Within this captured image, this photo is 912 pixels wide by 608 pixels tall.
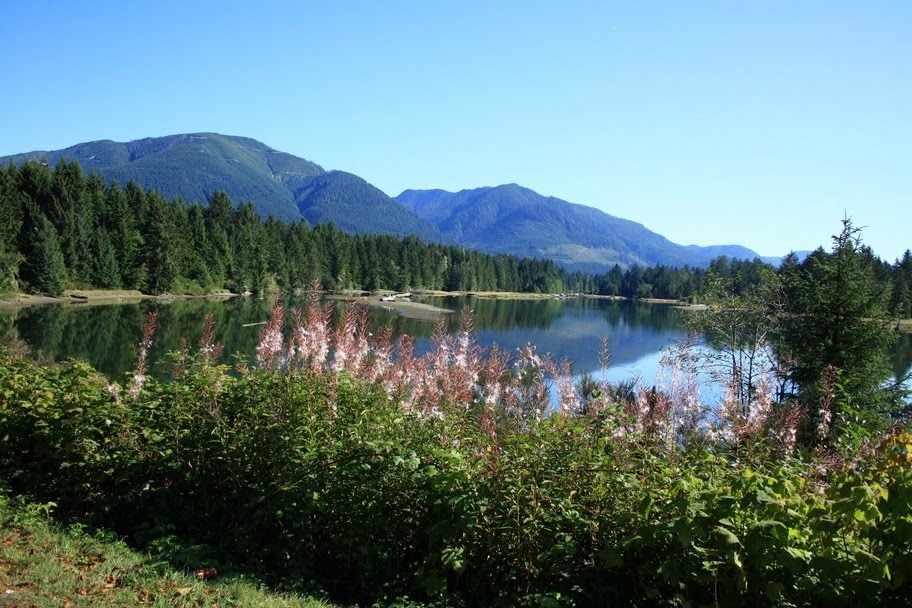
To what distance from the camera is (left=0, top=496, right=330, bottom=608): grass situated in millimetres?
4137

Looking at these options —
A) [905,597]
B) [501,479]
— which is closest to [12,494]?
[501,479]

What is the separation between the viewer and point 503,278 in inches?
6004

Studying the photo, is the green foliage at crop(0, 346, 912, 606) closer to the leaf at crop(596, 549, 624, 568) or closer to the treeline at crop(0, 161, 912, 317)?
the leaf at crop(596, 549, 624, 568)

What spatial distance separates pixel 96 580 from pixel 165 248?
74906 millimetres

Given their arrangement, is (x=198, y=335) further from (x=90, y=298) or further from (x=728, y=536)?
(x=728, y=536)

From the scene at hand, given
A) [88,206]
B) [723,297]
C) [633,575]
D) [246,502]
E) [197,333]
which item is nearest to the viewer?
[633,575]

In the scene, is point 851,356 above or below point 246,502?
above

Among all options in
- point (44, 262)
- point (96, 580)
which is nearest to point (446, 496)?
point (96, 580)

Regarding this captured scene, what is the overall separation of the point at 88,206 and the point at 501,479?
77.4 metres

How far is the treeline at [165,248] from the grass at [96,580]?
18124 mm

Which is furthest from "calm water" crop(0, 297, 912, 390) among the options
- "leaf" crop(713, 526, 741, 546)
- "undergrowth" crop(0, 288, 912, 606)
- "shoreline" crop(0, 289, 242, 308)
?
"leaf" crop(713, 526, 741, 546)

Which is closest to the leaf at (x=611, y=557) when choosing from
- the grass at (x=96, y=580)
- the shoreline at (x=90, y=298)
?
the grass at (x=96, y=580)

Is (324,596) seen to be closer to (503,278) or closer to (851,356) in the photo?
(851,356)

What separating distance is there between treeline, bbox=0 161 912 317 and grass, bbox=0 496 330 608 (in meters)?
18.1
